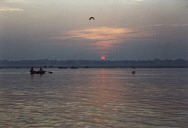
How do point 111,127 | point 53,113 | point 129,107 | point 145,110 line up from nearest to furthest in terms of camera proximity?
1. point 111,127
2. point 53,113
3. point 145,110
4. point 129,107

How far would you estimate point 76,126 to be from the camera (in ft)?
65.8

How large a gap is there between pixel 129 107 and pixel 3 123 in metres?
13.1

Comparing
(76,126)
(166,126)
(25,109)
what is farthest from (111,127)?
(25,109)

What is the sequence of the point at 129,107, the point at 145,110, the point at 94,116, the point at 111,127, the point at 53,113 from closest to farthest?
the point at 111,127 < the point at 94,116 < the point at 53,113 < the point at 145,110 < the point at 129,107

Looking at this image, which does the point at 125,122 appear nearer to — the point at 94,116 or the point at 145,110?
the point at 94,116

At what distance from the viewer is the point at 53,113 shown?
83.1 ft

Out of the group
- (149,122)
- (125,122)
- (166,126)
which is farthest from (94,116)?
(166,126)

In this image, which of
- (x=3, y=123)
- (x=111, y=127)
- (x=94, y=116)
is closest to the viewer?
(x=111, y=127)

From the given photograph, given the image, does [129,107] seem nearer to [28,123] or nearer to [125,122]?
[125,122]

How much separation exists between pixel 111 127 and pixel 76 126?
99.4 inches

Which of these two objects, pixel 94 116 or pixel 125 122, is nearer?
pixel 125 122

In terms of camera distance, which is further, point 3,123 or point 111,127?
point 3,123

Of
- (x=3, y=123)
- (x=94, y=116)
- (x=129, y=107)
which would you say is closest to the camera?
(x=3, y=123)

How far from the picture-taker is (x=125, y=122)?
21359 mm
